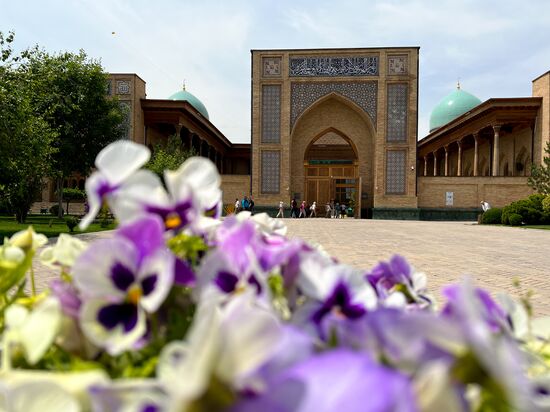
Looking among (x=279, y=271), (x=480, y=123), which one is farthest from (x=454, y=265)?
(x=480, y=123)

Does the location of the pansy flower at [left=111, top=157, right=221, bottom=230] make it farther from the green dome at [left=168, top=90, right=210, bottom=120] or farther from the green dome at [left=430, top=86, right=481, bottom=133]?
the green dome at [left=430, top=86, right=481, bottom=133]

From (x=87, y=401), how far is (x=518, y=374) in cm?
39

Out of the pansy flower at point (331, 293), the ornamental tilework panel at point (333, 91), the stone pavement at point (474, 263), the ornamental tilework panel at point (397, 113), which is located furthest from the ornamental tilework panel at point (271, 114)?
the pansy flower at point (331, 293)

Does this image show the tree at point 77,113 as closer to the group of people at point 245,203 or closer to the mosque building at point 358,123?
the mosque building at point 358,123

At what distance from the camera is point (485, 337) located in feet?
1.21

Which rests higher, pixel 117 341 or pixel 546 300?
pixel 117 341

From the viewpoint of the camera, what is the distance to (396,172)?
1027 inches

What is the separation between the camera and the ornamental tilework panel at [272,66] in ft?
85.4

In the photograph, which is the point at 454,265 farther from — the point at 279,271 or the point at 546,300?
the point at 279,271

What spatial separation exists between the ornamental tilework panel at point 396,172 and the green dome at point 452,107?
14647 mm

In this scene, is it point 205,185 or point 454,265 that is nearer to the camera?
point 205,185

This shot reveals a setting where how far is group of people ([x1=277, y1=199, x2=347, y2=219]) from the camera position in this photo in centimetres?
2641

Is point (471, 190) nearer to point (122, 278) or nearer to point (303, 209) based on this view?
point (303, 209)

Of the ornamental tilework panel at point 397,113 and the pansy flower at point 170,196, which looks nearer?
the pansy flower at point 170,196
